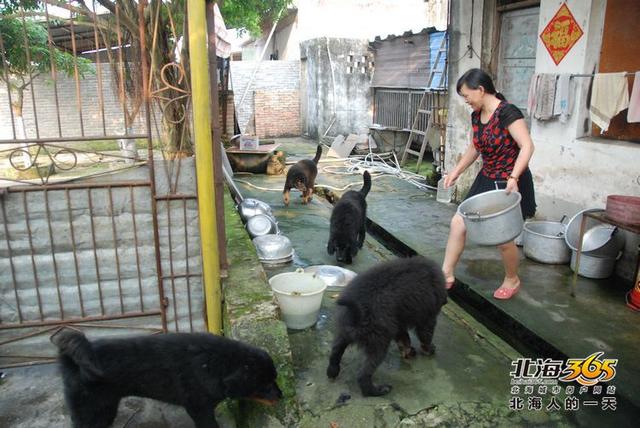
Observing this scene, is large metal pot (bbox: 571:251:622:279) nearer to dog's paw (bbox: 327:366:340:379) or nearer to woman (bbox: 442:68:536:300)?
woman (bbox: 442:68:536:300)

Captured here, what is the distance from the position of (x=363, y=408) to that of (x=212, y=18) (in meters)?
3.27

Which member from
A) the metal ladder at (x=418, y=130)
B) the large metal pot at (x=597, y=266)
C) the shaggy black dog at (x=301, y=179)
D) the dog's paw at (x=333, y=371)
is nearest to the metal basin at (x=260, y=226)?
the shaggy black dog at (x=301, y=179)

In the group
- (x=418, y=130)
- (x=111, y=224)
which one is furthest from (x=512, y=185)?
(x=418, y=130)

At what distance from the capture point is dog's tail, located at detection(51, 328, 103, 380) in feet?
8.27

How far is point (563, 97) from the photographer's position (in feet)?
18.7

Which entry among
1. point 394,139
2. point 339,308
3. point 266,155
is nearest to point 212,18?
point 339,308

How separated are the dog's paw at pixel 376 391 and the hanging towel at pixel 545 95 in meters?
4.28

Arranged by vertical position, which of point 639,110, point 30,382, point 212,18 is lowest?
point 30,382

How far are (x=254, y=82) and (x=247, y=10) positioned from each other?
8.77ft

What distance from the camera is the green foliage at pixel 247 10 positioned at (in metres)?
15.0

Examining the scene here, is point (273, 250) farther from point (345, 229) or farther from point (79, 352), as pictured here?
point (79, 352)

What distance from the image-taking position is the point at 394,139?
13.1m

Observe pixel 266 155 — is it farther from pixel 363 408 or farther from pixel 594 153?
pixel 363 408

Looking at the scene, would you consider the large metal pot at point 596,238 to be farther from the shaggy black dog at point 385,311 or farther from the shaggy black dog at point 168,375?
the shaggy black dog at point 168,375
